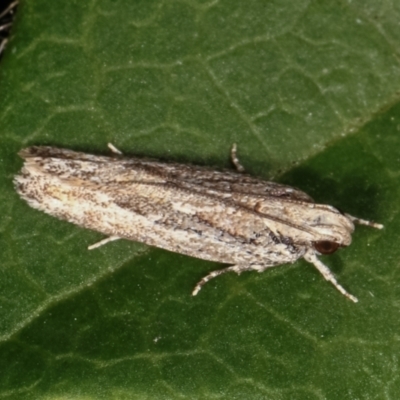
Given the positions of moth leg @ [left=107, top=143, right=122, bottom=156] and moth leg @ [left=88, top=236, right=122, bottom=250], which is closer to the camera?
moth leg @ [left=88, top=236, right=122, bottom=250]

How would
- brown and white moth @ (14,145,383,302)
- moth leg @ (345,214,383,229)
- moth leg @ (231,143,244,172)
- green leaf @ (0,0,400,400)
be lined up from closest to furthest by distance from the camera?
1. green leaf @ (0,0,400,400)
2. brown and white moth @ (14,145,383,302)
3. moth leg @ (345,214,383,229)
4. moth leg @ (231,143,244,172)

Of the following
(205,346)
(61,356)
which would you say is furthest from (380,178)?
(61,356)

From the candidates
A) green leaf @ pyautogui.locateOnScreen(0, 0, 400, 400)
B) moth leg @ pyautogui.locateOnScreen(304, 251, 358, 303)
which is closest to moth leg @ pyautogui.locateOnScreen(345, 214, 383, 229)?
green leaf @ pyautogui.locateOnScreen(0, 0, 400, 400)

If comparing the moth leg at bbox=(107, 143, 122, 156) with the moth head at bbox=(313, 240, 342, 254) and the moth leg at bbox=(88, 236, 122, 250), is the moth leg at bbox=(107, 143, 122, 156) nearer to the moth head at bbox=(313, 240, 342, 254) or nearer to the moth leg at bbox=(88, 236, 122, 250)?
the moth leg at bbox=(88, 236, 122, 250)

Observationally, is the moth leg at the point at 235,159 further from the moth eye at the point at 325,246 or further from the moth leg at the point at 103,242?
the moth leg at the point at 103,242

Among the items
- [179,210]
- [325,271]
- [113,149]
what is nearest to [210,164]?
[179,210]

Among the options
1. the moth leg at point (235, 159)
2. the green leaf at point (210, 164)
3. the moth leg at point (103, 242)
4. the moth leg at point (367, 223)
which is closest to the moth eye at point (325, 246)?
the green leaf at point (210, 164)

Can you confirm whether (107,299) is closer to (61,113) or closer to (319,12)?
(61,113)

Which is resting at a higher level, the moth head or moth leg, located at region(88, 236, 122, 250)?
moth leg, located at region(88, 236, 122, 250)

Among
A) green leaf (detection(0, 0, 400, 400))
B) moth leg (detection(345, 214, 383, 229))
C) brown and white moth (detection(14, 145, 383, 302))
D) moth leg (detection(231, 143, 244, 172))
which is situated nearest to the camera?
green leaf (detection(0, 0, 400, 400))
